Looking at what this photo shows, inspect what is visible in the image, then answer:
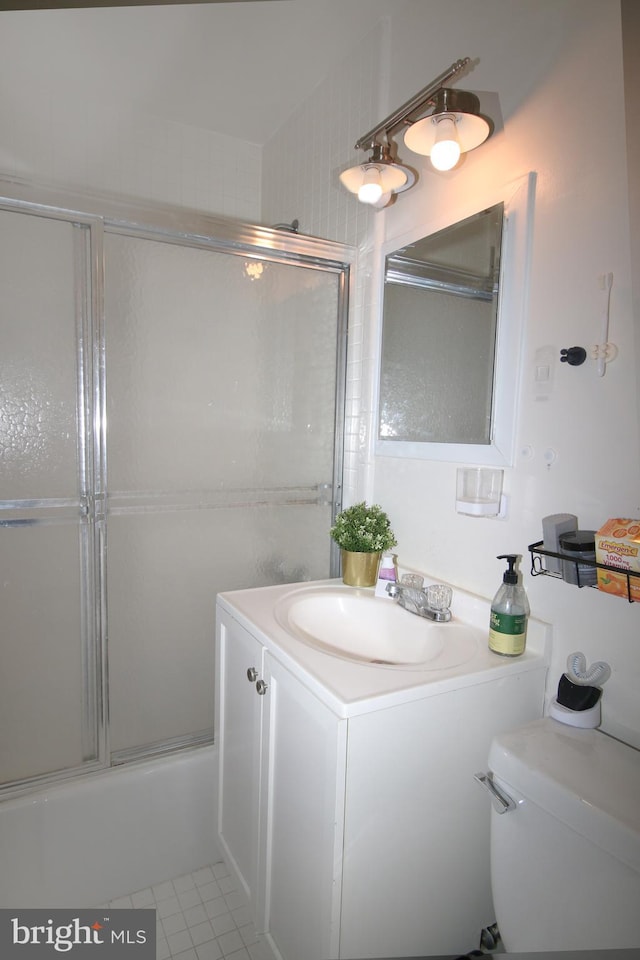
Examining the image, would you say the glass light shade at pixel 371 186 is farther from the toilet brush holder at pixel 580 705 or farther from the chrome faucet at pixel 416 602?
the toilet brush holder at pixel 580 705

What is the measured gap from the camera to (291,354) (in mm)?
1756

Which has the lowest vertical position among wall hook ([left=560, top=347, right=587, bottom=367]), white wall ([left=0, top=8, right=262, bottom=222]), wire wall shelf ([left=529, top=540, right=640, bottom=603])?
wire wall shelf ([left=529, top=540, right=640, bottom=603])

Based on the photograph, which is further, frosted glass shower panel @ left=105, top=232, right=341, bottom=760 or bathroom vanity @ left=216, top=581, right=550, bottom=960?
frosted glass shower panel @ left=105, top=232, right=341, bottom=760

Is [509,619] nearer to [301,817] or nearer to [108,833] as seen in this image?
[301,817]

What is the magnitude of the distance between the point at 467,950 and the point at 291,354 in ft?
5.14

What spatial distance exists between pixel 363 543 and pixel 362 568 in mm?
74

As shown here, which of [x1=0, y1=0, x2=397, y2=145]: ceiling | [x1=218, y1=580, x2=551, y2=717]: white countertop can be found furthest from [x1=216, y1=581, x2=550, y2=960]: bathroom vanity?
[x1=0, y1=0, x2=397, y2=145]: ceiling

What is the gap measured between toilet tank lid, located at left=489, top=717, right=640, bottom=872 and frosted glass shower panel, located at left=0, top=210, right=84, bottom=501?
125 centimetres

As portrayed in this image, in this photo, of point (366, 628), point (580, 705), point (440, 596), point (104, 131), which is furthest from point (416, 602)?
point (104, 131)

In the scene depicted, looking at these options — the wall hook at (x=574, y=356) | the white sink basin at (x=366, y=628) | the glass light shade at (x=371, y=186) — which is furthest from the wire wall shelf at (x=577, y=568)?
the glass light shade at (x=371, y=186)

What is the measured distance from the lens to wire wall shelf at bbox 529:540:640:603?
0.88 meters

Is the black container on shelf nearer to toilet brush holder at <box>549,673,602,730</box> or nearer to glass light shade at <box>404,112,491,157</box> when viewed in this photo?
toilet brush holder at <box>549,673,602,730</box>

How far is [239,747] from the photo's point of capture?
135 cm

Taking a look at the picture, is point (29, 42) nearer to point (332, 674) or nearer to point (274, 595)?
point (274, 595)
